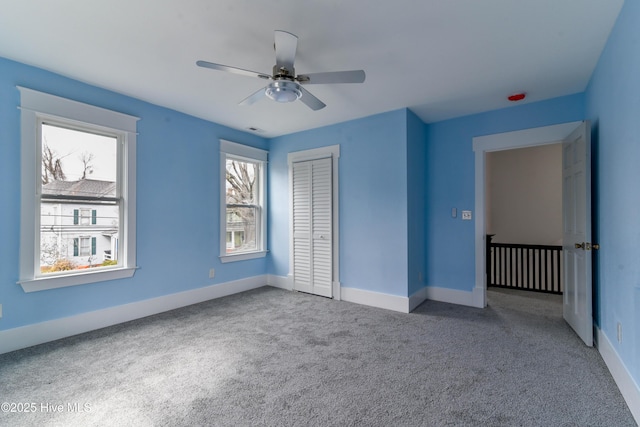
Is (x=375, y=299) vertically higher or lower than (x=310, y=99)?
lower

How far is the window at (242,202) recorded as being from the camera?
4.40 meters

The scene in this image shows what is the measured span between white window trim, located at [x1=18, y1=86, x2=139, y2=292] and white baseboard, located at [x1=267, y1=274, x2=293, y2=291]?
2159mm

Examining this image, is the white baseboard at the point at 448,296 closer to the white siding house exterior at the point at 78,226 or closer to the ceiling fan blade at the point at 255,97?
the ceiling fan blade at the point at 255,97

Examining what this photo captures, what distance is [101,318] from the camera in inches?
123

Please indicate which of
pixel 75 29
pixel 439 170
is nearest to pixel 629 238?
pixel 439 170

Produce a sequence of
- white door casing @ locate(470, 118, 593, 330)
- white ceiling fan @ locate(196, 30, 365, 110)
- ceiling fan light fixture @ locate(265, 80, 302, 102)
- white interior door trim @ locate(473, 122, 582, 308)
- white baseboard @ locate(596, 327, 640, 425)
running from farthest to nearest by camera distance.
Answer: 1. white interior door trim @ locate(473, 122, 582, 308)
2. white door casing @ locate(470, 118, 593, 330)
3. ceiling fan light fixture @ locate(265, 80, 302, 102)
4. white ceiling fan @ locate(196, 30, 365, 110)
5. white baseboard @ locate(596, 327, 640, 425)

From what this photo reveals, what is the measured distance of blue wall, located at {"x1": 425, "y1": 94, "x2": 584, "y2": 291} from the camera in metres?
3.81

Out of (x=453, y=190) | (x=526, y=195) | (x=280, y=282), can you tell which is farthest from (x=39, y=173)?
(x=526, y=195)

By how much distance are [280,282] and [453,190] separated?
2987mm

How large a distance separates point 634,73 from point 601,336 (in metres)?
2.04

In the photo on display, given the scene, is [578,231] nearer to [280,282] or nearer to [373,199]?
[373,199]

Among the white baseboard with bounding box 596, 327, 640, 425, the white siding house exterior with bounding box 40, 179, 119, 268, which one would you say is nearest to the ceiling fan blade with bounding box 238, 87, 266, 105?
the white siding house exterior with bounding box 40, 179, 119, 268

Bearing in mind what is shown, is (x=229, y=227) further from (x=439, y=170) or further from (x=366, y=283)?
(x=439, y=170)

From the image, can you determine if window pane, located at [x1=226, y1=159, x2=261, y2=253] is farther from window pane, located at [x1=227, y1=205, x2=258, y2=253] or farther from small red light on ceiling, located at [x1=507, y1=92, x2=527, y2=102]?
small red light on ceiling, located at [x1=507, y1=92, x2=527, y2=102]
